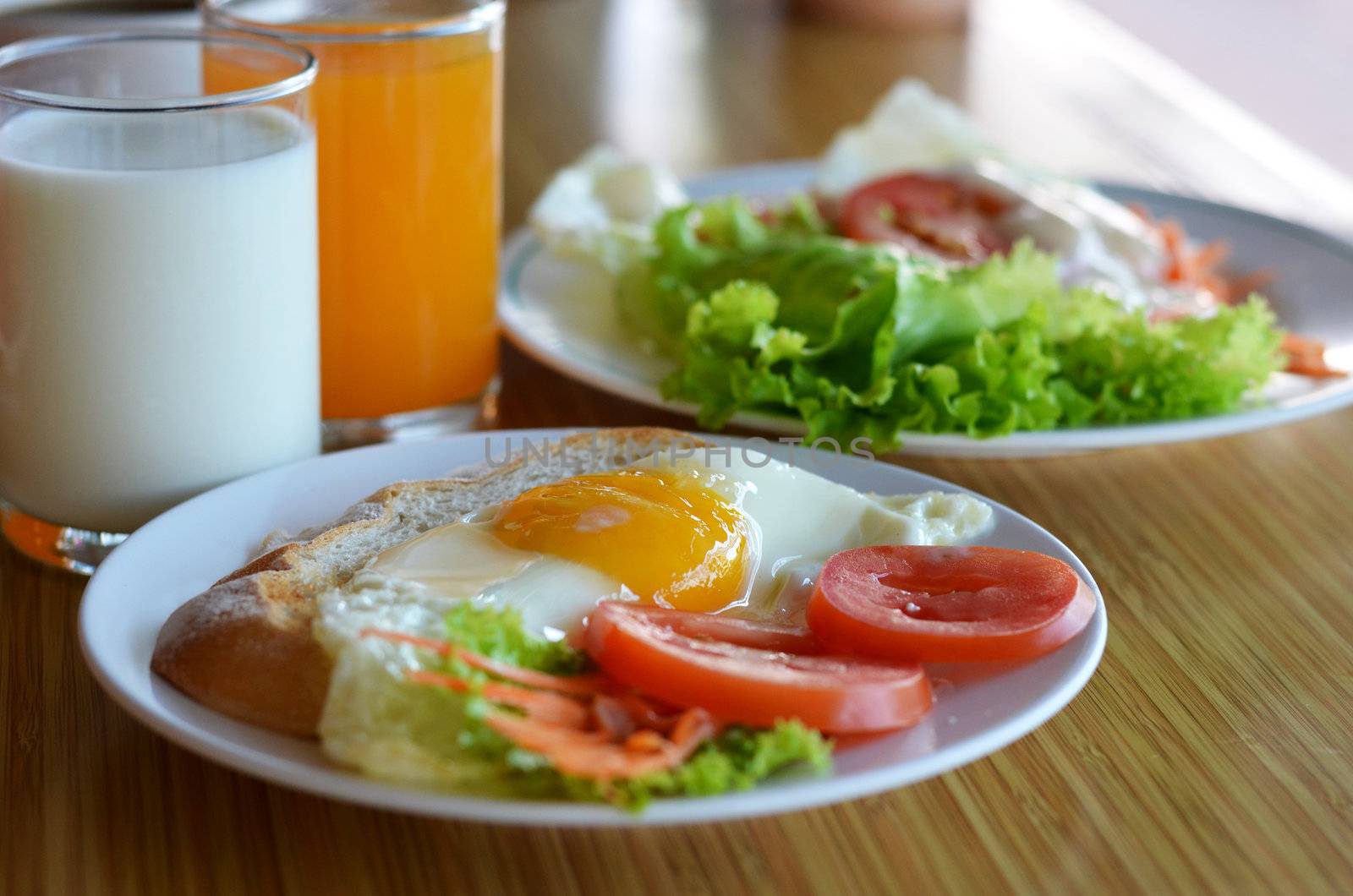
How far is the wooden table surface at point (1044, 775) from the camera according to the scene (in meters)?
1.30

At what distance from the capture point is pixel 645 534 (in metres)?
1.48

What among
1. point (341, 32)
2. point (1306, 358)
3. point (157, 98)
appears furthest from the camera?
point (1306, 358)

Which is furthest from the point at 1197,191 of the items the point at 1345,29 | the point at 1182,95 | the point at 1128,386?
the point at 1345,29

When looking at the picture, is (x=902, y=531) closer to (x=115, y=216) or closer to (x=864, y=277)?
(x=864, y=277)

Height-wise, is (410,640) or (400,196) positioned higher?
(400,196)

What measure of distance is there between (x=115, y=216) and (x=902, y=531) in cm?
93

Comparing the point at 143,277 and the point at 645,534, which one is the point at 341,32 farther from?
the point at 645,534

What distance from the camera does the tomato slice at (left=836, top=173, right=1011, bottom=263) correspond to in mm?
2734

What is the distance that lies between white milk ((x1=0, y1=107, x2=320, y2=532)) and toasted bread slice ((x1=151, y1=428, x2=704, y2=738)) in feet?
0.73

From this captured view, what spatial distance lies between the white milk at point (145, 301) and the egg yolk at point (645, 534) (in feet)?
1.36

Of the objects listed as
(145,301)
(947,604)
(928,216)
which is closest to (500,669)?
(947,604)

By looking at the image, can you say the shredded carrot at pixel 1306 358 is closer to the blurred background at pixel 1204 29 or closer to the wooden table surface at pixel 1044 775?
the wooden table surface at pixel 1044 775

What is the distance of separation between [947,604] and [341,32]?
42.1 inches

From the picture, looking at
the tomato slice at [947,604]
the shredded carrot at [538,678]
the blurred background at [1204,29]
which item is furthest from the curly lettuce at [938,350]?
the blurred background at [1204,29]
